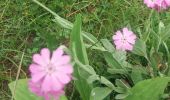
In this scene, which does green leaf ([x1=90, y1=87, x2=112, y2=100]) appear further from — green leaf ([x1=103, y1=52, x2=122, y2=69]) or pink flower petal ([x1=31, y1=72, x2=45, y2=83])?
pink flower petal ([x1=31, y1=72, x2=45, y2=83])

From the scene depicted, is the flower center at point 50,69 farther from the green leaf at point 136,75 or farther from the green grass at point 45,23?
the green grass at point 45,23

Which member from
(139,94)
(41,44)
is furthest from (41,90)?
(41,44)

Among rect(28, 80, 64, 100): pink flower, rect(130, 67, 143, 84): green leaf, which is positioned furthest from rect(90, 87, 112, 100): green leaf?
rect(28, 80, 64, 100): pink flower

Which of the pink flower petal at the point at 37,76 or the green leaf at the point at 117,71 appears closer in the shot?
the pink flower petal at the point at 37,76

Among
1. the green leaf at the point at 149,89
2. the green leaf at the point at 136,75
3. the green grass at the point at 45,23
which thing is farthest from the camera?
the green grass at the point at 45,23

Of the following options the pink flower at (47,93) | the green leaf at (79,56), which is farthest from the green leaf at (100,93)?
the pink flower at (47,93)

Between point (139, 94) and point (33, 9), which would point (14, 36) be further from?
point (139, 94)

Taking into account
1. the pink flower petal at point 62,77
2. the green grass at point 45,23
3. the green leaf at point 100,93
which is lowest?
the green leaf at point 100,93
